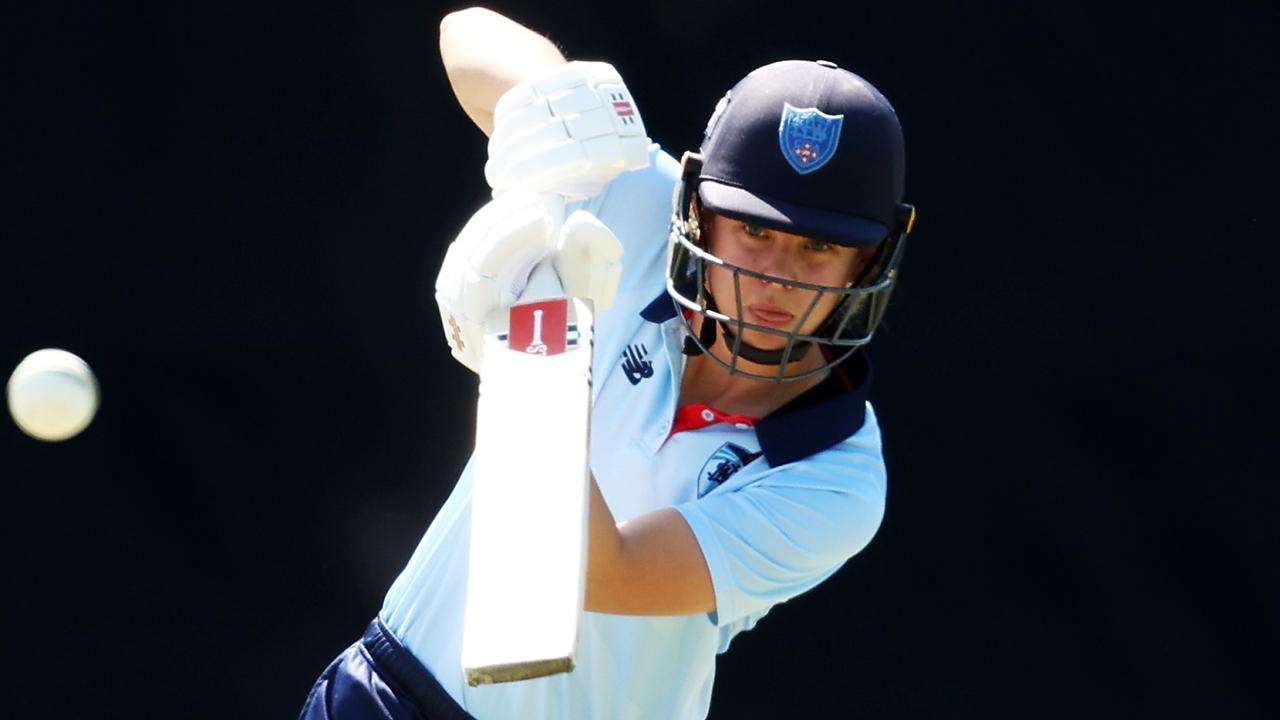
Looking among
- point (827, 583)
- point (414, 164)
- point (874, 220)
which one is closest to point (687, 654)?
point (874, 220)

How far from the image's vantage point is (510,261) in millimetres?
1800

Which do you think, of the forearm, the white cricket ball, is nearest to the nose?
the forearm

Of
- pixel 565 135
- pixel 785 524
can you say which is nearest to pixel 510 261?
pixel 565 135

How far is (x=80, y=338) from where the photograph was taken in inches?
120

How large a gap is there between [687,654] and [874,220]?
21.7 inches

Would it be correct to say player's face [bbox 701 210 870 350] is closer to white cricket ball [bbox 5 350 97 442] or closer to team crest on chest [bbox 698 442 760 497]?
team crest on chest [bbox 698 442 760 497]

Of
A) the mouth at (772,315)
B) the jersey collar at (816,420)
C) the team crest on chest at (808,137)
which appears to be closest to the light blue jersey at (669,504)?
the jersey collar at (816,420)

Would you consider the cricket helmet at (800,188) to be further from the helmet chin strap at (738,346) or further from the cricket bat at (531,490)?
the cricket bat at (531,490)

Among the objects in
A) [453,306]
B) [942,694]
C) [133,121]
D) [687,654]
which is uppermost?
[133,121]

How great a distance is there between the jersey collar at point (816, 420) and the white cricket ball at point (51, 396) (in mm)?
1063

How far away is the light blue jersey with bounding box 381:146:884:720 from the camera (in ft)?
6.95

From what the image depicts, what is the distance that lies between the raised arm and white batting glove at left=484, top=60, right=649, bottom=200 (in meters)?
0.33

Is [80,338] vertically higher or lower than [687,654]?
higher

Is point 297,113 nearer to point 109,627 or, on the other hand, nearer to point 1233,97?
point 109,627
